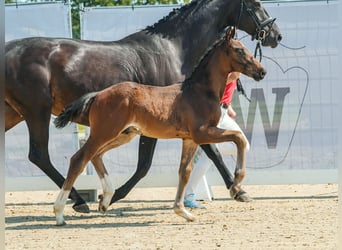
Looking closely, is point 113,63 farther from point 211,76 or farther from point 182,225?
point 182,225

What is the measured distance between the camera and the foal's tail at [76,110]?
6578 mm

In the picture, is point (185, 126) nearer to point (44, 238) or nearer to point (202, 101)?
point (202, 101)

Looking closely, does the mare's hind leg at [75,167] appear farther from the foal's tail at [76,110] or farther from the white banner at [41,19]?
the white banner at [41,19]

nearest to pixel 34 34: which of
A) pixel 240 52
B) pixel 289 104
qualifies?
pixel 289 104

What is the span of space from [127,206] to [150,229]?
7.91ft

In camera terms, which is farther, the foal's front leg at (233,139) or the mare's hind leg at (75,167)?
the mare's hind leg at (75,167)

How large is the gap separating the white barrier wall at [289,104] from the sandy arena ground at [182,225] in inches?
17.0

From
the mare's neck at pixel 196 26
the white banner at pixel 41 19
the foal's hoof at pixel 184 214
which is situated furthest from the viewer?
the white banner at pixel 41 19

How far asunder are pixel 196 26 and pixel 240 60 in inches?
51.5

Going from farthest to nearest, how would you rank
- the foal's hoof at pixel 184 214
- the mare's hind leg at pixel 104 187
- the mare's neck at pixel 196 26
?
the mare's neck at pixel 196 26 < the mare's hind leg at pixel 104 187 < the foal's hoof at pixel 184 214

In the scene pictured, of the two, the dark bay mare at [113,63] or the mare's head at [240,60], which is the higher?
the mare's head at [240,60]

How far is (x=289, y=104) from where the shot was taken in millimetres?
9523

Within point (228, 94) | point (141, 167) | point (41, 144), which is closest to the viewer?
point (41, 144)

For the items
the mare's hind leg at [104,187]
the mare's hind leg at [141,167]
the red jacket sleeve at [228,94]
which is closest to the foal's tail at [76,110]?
the mare's hind leg at [104,187]
